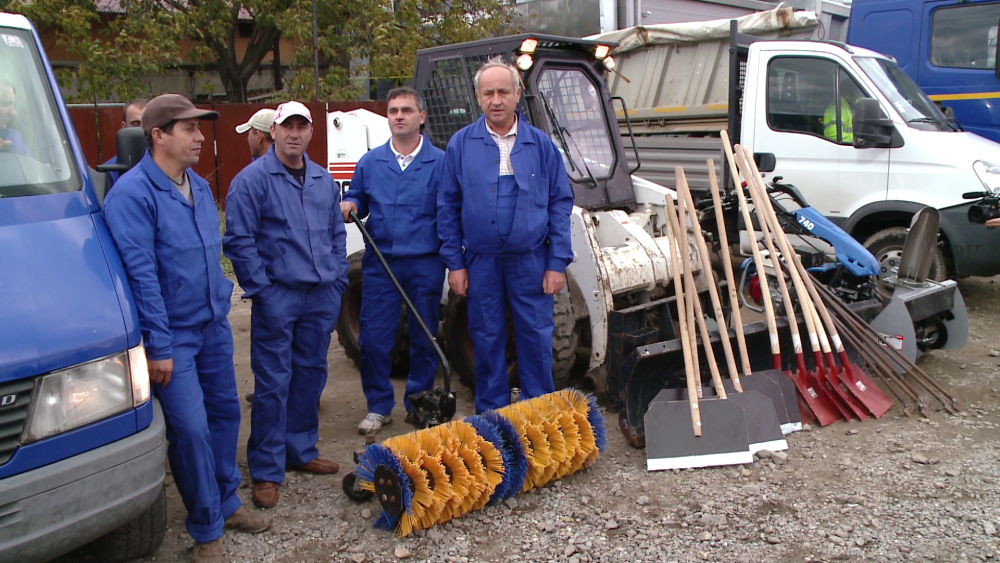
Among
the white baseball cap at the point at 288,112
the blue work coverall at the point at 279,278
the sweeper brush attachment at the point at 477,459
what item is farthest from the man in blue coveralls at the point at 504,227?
the white baseball cap at the point at 288,112

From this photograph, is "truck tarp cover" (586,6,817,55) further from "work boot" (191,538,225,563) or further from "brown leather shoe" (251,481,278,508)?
"work boot" (191,538,225,563)

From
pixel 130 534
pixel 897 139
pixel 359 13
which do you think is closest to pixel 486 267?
pixel 130 534

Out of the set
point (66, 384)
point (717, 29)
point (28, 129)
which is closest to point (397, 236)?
point (28, 129)

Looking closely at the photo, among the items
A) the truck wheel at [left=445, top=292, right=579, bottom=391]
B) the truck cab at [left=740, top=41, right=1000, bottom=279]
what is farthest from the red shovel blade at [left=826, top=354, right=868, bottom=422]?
the truck cab at [left=740, top=41, right=1000, bottom=279]

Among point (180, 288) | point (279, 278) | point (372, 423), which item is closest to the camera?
point (180, 288)

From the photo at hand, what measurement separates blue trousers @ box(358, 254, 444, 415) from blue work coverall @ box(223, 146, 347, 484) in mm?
608

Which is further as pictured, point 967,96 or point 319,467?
point 967,96

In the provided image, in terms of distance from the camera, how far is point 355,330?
5703 millimetres

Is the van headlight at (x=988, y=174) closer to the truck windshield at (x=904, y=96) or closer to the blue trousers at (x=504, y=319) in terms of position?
the truck windshield at (x=904, y=96)

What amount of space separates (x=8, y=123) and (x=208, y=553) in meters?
1.80

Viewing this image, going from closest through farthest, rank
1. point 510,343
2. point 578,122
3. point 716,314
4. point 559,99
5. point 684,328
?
point 684,328 < point 716,314 < point 510,343 < point 559,99 < point 578,122

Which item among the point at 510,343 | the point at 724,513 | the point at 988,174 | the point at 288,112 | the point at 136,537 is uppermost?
the point at 288,112

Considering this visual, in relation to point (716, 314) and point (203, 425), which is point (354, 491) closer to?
point (203, 425)

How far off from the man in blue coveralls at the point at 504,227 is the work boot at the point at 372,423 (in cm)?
70
